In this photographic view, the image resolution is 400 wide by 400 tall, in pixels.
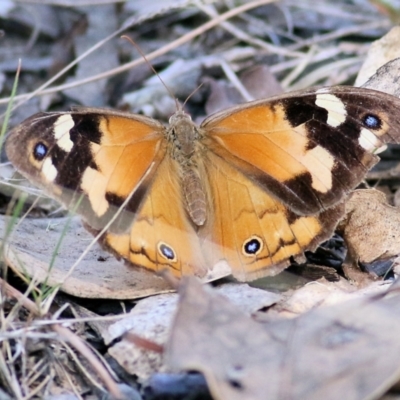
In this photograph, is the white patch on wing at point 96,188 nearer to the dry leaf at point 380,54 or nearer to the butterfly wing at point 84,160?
the butterfly wing at point 84,160

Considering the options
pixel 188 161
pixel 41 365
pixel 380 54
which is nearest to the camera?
pixel 41 365

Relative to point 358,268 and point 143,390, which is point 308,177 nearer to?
point 358,268

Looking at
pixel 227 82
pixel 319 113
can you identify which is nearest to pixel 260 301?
pixel 319 113

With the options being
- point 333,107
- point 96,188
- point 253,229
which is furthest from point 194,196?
point 333,107

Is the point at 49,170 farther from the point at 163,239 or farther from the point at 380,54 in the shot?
the point at 380,54

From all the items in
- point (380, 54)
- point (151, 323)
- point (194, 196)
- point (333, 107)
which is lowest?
point (151, 323)

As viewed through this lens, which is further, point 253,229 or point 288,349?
point 253,229

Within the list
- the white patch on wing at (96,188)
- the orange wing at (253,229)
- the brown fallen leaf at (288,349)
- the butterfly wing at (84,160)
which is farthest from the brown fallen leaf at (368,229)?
the white patch on wing at (96,188)
